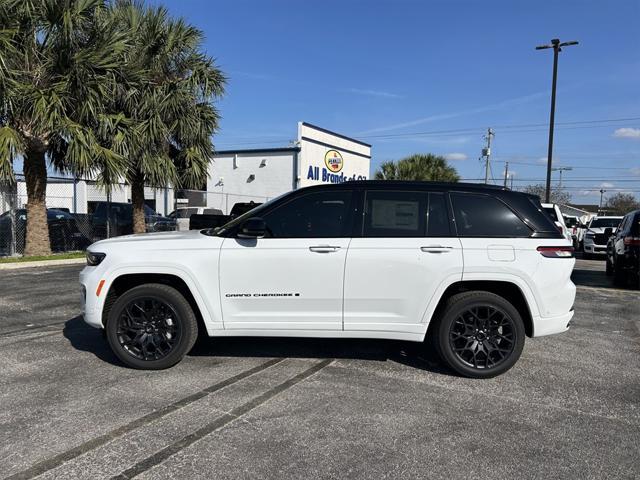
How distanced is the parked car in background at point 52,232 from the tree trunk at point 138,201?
1601mm

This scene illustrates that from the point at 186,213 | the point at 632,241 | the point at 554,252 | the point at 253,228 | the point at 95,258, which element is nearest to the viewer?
the point at 253,228

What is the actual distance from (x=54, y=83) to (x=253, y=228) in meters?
10.4

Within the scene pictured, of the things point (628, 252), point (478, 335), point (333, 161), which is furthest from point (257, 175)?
point (478, 335)

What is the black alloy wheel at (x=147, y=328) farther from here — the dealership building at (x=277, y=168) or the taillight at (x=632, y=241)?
the dealership building at (x=277, y=168)

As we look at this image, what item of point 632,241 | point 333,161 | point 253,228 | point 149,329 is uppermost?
point 333,161

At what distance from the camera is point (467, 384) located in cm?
464

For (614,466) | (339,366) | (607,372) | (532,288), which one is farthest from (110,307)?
(607,372)

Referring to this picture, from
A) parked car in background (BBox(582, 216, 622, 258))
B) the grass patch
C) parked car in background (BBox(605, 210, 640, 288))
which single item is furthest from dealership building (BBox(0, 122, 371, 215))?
parked car in background (BBox(605, 210, 640, 288))

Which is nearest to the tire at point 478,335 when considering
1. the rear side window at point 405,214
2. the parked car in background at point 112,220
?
the rear side window at point 405,214

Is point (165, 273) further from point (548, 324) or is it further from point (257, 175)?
point (257, 175)

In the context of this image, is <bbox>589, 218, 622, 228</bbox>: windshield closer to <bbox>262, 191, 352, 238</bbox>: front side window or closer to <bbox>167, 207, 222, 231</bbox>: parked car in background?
<bbox>167, 207, 222, 231</bbox>: parked car in background

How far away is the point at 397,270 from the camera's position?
4.66 m

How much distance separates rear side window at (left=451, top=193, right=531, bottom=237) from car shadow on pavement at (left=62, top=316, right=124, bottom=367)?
3.57 meters

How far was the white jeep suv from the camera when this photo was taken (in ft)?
Answer: 15.3
